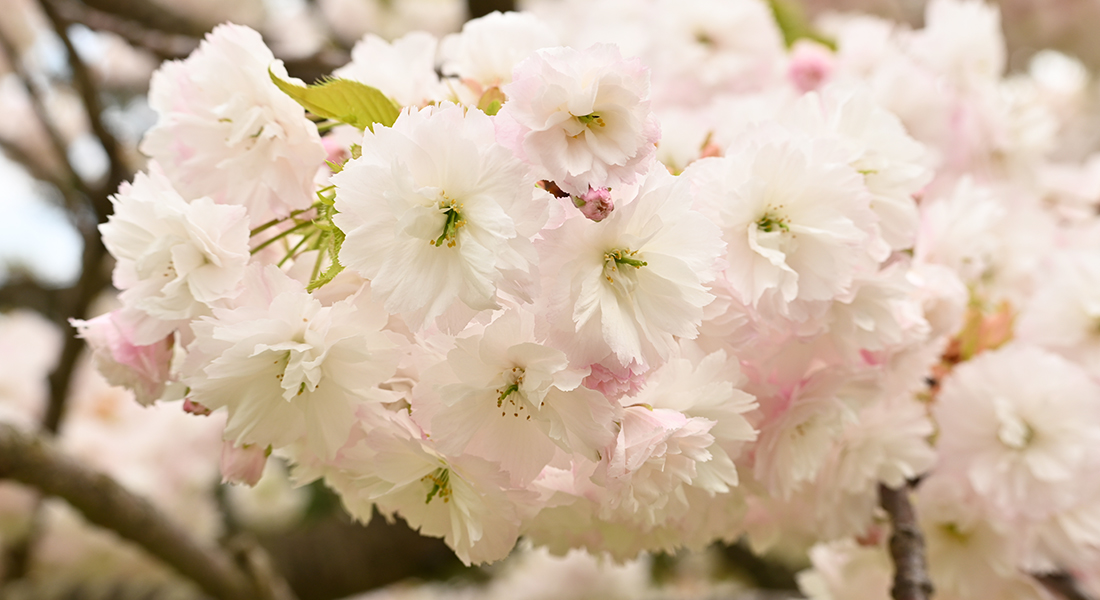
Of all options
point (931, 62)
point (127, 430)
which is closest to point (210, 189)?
point (931, 62)

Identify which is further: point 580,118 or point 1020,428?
point 1020,428

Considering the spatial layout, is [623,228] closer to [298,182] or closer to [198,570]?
[298,182]

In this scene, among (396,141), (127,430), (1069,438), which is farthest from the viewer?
(127,430)

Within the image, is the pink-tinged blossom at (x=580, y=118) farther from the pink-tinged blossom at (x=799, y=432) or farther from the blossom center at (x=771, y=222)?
the pink-tinged blossom at (x=799, y=432)

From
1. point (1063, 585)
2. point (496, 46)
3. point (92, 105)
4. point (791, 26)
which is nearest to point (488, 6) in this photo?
point (791, 26)

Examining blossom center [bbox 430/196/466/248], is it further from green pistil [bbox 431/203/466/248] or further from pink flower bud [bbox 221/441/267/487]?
pink flower bud [bbox 221/441/267/487]

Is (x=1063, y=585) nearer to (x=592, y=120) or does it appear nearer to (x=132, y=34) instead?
(x=592, y=120)
